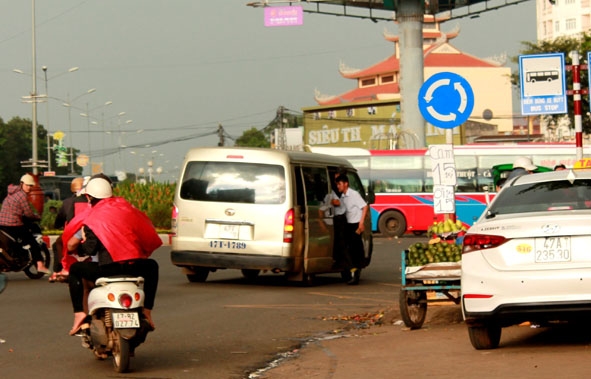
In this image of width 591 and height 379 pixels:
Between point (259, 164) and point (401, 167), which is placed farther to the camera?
point (401, 167)

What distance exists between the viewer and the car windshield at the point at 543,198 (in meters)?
10.2

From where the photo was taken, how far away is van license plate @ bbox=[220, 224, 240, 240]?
18828 mm

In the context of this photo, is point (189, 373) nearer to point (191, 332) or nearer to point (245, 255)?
point (191, 332)

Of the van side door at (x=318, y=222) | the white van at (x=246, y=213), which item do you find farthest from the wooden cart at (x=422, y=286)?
the van side door at (x=318, y=222)

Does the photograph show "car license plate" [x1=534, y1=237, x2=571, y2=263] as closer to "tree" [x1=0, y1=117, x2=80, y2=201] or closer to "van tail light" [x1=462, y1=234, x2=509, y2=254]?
"van tail light" [x1=462, y1=234, x2=509, y2=254]

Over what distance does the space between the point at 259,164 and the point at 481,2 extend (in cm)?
3852

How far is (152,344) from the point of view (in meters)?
11.9

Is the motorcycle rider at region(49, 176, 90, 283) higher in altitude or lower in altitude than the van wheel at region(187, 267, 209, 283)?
higher

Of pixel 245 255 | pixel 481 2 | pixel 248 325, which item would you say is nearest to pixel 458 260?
pixel 248 325

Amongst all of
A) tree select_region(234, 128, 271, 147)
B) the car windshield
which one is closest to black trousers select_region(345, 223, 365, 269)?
the car windshield

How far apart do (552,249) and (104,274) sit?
3.57 m

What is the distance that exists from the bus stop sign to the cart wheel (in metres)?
2.97

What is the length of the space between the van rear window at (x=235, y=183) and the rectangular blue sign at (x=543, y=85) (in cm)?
550

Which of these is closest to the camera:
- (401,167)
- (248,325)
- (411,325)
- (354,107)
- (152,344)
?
(152,344)
